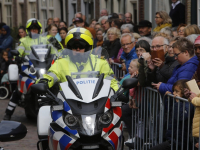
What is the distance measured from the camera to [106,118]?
536 centimetres

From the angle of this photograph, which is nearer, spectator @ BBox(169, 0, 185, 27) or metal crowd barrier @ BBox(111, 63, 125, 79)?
metal crowd barrier @ BBox(111, 63, 125, 79)

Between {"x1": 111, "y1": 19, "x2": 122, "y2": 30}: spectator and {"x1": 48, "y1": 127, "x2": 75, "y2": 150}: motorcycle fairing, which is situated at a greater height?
{"x1": 111, "y1": 19, "x2": 122, "y2": 30}: spectator

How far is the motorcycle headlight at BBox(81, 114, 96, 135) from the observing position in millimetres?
5152

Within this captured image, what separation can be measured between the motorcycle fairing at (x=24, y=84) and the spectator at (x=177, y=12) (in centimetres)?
473

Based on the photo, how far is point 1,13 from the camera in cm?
3884

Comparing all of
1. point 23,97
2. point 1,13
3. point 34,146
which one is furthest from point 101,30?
point 1,13

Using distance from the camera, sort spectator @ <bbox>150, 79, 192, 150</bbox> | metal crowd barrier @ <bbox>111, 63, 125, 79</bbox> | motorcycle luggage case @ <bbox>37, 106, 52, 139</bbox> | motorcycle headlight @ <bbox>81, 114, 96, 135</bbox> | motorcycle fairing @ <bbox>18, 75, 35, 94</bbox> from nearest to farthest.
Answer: motorcycle headlight @ <bbox>81, 114, 96, 135</bbox>, spectator @ <bbox>150, 79, 192, 150</bbox>, motorcycle luggage case @ <bbox>37, 106, 52, 139</bbox>, metal crowd barrier @ <bbox>111, 63, 125, 79</bbox>, motorcycle fairing @ <bbox>18, 75, 35, 94</bbox>

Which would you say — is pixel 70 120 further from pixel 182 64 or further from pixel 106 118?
pixel 182 64

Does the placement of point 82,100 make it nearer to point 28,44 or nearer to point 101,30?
point 28,44

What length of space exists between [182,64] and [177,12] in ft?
24.3

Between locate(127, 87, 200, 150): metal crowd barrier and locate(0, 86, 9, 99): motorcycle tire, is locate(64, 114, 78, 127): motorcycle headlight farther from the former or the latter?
locate(0, 86, 9, 99): motorcycle tire

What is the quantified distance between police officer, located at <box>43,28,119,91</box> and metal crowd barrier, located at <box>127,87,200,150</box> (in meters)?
0.73

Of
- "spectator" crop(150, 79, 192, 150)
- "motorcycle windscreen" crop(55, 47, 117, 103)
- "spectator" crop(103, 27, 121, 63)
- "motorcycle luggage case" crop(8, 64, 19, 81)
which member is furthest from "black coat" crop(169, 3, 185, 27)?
"motorcycle windscreen" crop(55, 47, 117, 103)

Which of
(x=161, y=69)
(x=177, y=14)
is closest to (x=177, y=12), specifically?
(x=177, y=14)
